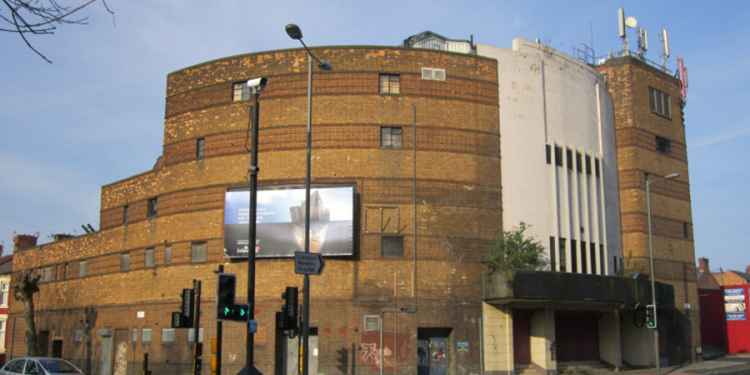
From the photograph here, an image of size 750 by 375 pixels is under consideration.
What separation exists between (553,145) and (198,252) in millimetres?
18964

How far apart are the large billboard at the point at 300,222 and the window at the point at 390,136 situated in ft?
9.99

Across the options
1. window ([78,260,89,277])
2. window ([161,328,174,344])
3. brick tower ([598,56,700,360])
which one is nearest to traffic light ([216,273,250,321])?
window ([161,328,174,344])

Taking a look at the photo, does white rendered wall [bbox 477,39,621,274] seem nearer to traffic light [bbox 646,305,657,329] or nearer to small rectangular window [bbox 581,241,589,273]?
small rectangular window [bbox 581,241,589,273]

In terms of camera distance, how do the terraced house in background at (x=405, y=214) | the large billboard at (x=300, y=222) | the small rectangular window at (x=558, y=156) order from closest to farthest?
1. the large billboard at (x=300, y=222)
2. the terraced house in background at (x=405, y=214)
3. the small rectangular window at (x=558, y=156)

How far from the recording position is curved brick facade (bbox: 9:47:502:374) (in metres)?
34.4

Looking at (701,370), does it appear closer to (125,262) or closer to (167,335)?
(167,335)

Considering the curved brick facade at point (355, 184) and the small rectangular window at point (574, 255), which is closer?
the curved brick facade at point (355, 184)

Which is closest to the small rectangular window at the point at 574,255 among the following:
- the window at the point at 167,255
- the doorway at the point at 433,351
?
the doorway at the point at 433,351

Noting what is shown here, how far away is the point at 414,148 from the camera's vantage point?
35.8 metres

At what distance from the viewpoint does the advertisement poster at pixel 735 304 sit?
189 ft

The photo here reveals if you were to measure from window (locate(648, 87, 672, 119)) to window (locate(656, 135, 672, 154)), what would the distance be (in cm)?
154

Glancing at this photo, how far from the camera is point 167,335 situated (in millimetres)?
38125

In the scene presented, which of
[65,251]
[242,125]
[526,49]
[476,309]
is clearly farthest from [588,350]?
[65,251]

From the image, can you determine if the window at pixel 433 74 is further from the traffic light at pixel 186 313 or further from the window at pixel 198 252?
the traffic light at pixel 186 313
